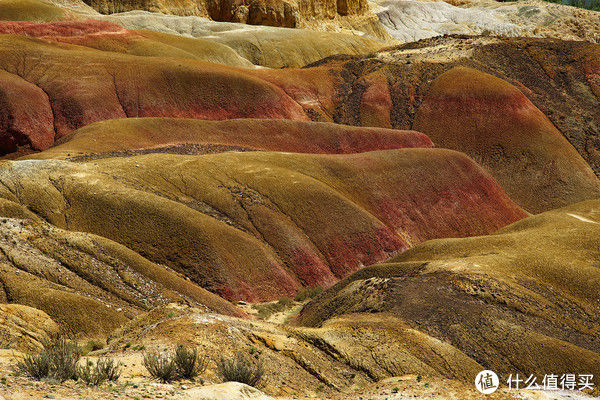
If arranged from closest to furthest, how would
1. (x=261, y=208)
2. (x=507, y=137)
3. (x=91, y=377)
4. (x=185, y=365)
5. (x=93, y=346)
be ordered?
1. (x=91, y=377)
2. (x=185, y=365)
3. (x=93, y=346)
4. (x=261, y=208)
5. (x=507, y=137)

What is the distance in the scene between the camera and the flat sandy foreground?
10.1m

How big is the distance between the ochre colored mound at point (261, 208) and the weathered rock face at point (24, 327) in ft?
37.9

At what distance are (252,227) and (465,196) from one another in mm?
22371

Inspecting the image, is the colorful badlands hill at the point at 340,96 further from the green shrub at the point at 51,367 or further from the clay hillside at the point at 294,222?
the green shrub at the point at 51,367

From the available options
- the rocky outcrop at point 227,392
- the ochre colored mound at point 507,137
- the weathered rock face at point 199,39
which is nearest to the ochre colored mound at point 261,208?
the ochre colored mound at point 507,137

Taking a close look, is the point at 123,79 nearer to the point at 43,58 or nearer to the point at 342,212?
the point at 43,58

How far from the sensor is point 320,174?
43469 mm

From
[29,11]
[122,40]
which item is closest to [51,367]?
[122,40]

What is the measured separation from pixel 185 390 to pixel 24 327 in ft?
26.3

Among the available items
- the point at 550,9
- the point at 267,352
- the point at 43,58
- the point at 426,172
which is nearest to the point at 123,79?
the point at 43,58

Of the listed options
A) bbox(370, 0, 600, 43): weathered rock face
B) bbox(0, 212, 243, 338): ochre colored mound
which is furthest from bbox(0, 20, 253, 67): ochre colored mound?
bbox(370, 0, 600, 43): weathered rock face

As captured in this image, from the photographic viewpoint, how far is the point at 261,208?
3691 centimetres

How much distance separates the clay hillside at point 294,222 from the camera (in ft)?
51.5

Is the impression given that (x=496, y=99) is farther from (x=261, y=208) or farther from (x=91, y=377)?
(x=91, y=377)
